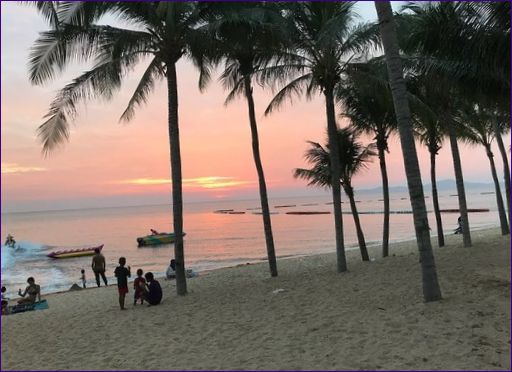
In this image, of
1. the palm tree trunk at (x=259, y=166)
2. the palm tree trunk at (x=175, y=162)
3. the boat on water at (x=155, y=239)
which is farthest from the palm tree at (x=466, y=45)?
the boat on water at (x=155, y=239)

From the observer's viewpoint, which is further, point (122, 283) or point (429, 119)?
point (429, 119)

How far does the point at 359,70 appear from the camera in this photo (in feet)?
41.8

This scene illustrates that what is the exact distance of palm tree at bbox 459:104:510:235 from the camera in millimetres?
17856

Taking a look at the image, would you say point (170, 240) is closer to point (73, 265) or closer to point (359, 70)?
point (73, 265)

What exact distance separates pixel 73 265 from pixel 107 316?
27359 mm

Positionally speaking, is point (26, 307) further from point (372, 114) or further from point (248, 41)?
point (372, 114)

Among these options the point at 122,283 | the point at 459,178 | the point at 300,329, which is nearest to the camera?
the point at 300,329

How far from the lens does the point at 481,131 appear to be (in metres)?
19.1

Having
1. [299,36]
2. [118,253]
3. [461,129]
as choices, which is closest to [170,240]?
[118,253]

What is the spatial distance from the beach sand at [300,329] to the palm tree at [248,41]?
4609 mm

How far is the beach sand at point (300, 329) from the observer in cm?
562

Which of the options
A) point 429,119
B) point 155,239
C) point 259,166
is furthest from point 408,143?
point 155,239

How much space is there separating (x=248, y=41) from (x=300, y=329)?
7.52 meters

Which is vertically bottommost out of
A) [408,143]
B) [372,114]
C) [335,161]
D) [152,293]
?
[152,293]
